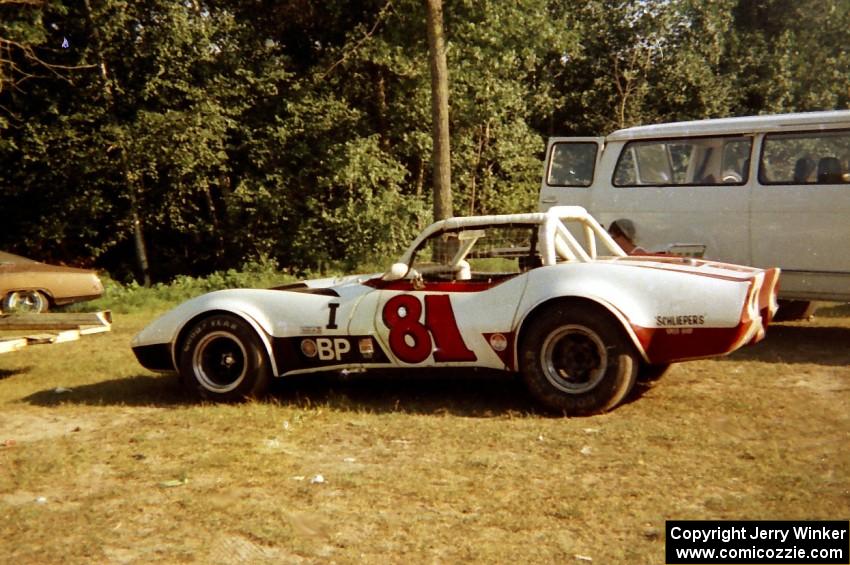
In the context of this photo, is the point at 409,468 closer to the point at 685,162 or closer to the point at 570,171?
the point at 685,162

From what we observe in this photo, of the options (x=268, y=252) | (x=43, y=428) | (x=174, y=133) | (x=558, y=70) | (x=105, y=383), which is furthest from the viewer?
(x=558, y=70)

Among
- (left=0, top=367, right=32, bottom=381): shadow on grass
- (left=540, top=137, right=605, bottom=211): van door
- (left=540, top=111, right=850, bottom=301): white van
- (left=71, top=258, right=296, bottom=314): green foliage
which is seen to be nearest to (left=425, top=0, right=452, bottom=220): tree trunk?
(left=71, top=258, right=296, bottom=314): green foliage

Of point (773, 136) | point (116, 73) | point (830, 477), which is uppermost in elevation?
point (116, 73)

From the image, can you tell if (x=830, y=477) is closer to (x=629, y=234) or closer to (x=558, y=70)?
(x=629, y=234)

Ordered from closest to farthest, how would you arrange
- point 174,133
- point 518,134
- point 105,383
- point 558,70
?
point 105,383 < point 174,133 < point 518,134 < point 558,70

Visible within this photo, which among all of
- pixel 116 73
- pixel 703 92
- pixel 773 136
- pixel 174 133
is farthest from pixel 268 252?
pixel 703 92

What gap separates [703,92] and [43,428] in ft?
75.3

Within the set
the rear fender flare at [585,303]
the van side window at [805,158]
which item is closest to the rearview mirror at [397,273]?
the rear fender flare at [585,303]

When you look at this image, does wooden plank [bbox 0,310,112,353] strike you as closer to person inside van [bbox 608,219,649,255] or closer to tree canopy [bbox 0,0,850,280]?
person inside van [bbox 608,219,649,255]

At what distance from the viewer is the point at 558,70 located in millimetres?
25625

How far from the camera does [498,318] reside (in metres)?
6.14

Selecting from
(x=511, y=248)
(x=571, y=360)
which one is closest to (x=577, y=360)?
(x=571, y=360)

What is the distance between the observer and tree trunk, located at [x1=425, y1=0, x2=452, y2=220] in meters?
15.1

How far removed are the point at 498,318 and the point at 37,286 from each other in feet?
29.6
